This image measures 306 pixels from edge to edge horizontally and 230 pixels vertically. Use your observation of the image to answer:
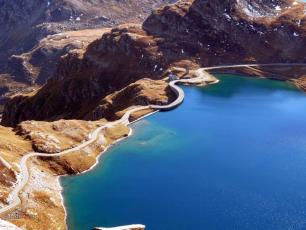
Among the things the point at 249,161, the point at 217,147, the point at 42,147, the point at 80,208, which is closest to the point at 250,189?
the point at 249,161

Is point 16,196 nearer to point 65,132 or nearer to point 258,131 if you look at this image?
point 65,132

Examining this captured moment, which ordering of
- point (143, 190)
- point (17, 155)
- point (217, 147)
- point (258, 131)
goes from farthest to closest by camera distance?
point (258, 131), point (217, 147), point (17, 155), point (143, 190)

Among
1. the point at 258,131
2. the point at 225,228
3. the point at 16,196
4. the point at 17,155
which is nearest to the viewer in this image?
the point at 225,228

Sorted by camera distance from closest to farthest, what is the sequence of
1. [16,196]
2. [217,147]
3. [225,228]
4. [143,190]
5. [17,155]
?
1. [225,228]
2. [16,196]
3. [143,190]
4. [17,155]
5. [217,147]

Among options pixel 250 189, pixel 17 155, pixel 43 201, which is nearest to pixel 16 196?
pixel 43 201

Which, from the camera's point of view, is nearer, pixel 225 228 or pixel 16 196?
pixel 225 228

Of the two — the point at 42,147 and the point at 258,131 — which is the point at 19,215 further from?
the point at 258,131

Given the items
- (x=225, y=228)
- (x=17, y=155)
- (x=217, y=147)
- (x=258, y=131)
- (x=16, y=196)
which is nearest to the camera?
(x=225, y=228)
